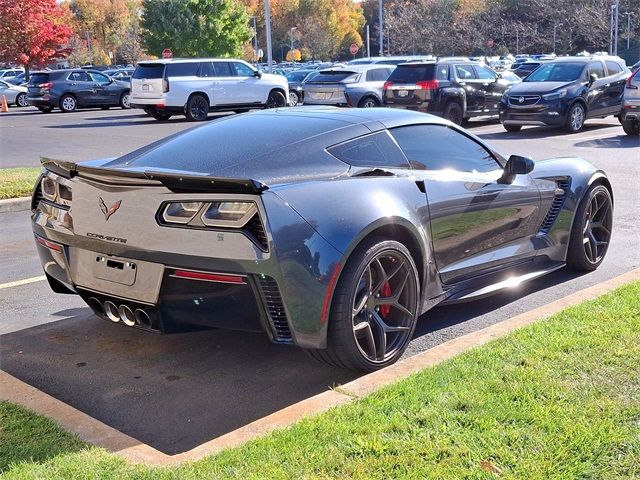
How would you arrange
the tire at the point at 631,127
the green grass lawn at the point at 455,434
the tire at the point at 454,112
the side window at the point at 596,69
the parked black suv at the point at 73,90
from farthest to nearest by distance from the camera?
1. the parked black suv at the point at 73,90
2. the tire at the point at 454,112
3. the side window at the point at 596,69
4. the tire at the point at 631,127
5. the green grass lawn at the point at 455,434

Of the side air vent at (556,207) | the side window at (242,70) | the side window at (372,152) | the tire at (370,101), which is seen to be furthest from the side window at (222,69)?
the side window at (372,152)

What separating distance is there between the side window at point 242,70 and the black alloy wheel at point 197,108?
1567 mm

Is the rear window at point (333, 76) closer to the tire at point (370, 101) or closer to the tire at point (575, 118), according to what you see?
the tire at point (370, 101)

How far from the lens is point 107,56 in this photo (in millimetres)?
93688

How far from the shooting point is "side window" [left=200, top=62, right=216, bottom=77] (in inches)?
1009

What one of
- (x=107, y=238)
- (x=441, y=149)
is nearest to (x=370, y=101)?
(x=441, y=149)

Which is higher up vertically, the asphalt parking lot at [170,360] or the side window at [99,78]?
the side window at [99,78]

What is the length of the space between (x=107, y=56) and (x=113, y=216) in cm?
9429

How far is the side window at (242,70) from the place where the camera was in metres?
26.5

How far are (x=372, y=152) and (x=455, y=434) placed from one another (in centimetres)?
211

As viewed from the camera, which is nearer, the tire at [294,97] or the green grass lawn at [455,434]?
the green grass lawn at [455,434]

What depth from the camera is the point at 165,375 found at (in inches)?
187

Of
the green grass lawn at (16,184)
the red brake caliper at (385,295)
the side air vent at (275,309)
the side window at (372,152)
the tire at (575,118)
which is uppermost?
the side window at (372,152)

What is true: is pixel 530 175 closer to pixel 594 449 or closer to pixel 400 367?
pixel 400 367
